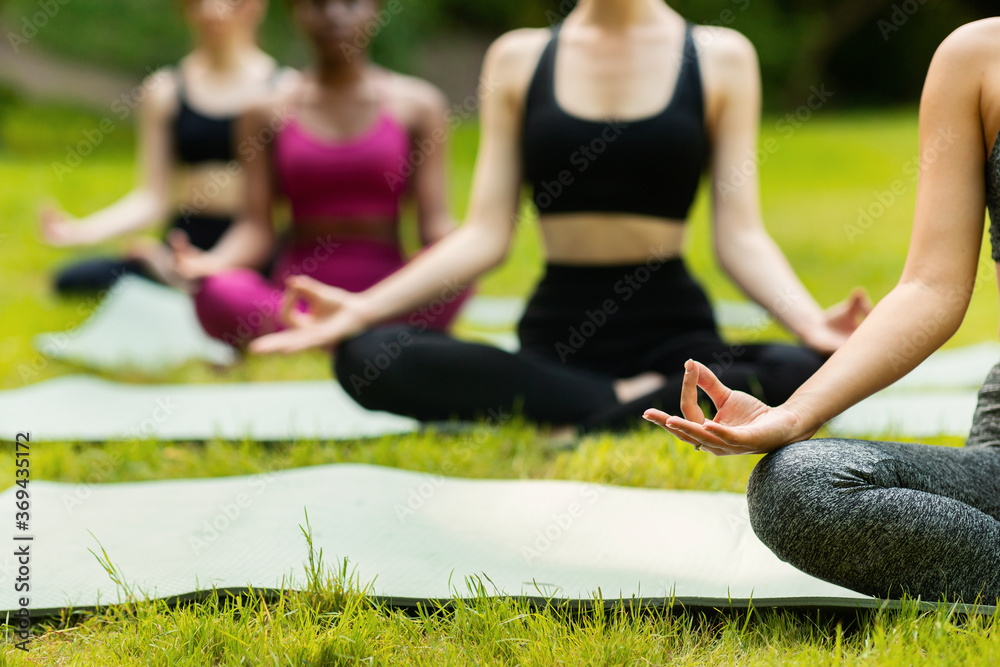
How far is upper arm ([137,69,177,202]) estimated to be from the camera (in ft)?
15.0

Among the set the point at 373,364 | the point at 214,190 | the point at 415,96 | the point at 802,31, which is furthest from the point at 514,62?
the point at 802,31

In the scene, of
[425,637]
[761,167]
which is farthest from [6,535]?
[761,167]

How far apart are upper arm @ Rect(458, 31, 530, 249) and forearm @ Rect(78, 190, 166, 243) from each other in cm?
215

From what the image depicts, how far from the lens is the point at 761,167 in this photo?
38.1 ft

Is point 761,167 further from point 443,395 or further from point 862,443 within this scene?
point 862,443

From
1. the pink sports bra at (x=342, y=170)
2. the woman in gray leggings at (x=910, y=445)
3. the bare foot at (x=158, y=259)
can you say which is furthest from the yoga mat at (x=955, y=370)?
the bare foot at (x=158, y=259)

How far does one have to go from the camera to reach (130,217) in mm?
4434

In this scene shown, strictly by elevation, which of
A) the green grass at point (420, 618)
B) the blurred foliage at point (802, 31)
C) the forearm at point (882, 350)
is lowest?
the green grass at point (420, 618)

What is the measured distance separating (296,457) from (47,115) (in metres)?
12.5

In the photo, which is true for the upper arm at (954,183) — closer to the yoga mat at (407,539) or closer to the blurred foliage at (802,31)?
the yoga mat at (407,539)

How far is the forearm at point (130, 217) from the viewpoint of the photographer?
427 cm

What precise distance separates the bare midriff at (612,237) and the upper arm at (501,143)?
0.12 m

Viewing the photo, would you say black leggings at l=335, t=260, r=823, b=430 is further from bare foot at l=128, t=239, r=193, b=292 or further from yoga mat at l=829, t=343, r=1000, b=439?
bare foot at l=128, t=239, r=193, b=292

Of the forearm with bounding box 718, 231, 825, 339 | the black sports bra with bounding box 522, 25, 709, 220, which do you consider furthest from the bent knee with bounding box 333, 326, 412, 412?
the forearm with bounding box 718, 231, 825, 339
